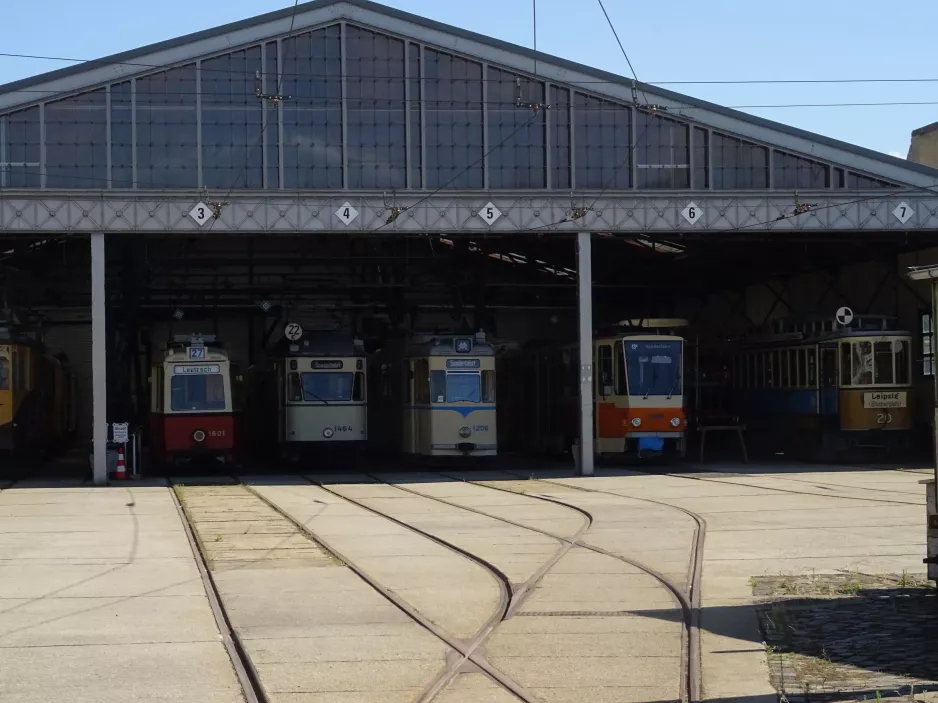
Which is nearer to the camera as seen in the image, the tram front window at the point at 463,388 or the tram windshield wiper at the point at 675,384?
the tram front window at the point at 463,388

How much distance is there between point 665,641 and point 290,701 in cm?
287

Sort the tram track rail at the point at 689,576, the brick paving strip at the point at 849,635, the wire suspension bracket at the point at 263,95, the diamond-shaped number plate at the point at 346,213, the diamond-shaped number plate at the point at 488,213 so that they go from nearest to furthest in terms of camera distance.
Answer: the brick paving strip at the point at 849,635 < the tram track rail at the point at 689,576 < the wire suspension bracket at the point at 263,95 < the diamond-shaped number plate at the point at 346,213 < the diamond-shaped number plate at the point at 488,213

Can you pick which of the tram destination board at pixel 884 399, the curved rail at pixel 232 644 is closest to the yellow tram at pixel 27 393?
the curved rail at pixel 232 644

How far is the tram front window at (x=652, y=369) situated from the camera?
101 ft

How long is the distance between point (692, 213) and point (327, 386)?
946 centimetres

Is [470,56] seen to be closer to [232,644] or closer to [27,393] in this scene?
[27,393]

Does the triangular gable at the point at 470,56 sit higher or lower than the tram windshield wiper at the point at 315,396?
higher

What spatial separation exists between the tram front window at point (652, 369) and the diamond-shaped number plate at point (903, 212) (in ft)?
18.8

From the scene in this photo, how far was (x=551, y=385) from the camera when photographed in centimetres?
3428

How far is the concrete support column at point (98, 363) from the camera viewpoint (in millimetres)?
27312

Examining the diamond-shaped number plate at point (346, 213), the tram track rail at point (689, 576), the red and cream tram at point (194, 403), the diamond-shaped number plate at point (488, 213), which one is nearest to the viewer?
the tram track rail at point (689, 576)

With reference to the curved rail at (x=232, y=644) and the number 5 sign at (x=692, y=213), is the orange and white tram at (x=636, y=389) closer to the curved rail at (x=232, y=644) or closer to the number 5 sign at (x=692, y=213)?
the number 5 sign at (x=692, y=213)

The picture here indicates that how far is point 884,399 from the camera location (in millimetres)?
31031

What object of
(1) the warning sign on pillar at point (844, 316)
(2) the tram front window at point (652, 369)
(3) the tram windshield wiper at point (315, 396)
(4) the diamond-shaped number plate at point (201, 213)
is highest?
(4) the diamond-shaped number plate at point (201, 213)
